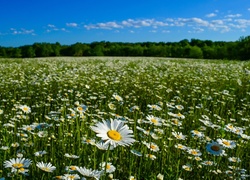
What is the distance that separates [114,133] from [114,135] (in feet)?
0.10

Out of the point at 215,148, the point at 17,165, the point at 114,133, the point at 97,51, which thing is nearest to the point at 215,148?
the point at 215,148

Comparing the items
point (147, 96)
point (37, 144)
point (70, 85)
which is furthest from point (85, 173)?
point (70, 85)

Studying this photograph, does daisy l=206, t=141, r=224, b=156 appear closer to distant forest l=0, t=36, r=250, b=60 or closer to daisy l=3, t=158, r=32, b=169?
daisy l=3, t=158, r=32, b=169

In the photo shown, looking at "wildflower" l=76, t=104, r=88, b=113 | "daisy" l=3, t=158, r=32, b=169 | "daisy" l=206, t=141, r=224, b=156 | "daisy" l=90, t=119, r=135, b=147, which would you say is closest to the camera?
"daisy" l=90, t=119, r=135, b=147

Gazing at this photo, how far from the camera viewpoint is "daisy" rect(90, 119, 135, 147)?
144 cm

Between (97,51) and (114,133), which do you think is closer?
(114,133)

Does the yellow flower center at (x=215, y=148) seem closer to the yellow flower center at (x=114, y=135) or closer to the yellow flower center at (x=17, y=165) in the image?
the yellow flower center at (x=114, y=135)

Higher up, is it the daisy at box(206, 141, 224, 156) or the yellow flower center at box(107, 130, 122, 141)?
the yellow flower center at box(107, 130, 122, 141)

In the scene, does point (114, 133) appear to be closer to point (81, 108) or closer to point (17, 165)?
point (17, 165)

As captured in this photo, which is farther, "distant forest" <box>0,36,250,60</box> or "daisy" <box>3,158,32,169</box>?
"distant forest" <box>0,36,250,60</box>

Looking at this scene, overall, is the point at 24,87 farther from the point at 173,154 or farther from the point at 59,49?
the point at 59,49

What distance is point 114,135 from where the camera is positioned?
1510 mm

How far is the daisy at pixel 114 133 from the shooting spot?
4.72 feet

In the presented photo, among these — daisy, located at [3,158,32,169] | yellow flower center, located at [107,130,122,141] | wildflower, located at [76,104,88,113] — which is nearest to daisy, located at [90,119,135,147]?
yellow flower center, located at [107,130,122,141]
